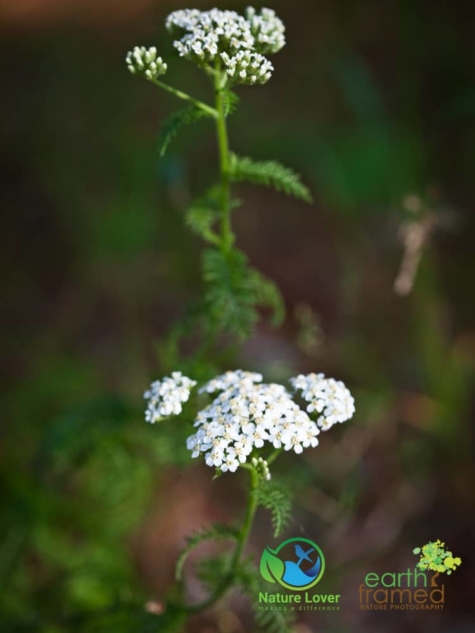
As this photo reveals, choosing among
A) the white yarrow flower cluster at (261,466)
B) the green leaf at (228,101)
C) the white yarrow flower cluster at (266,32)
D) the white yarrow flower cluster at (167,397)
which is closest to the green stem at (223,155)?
the green leaf at (228,101)

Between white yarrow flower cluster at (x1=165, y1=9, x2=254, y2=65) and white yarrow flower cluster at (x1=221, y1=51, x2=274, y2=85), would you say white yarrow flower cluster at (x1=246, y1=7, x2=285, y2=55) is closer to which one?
white yarrow flower cluster at (x1=165, y1=9, x2=254, y2=65)

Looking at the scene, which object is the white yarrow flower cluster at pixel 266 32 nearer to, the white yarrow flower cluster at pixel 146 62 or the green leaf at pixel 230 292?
the white yarrow flower cluster at pixel 146 62

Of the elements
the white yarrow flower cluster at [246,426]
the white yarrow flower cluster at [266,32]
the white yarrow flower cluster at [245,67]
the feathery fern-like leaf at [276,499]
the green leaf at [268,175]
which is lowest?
the feathery fern-like leaf at [276,499]

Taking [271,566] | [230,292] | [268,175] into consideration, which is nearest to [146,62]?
[268,175]

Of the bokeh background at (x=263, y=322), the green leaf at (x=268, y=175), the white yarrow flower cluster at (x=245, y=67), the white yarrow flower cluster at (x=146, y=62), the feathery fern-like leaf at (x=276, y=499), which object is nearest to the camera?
the feathery fern-like leaf at (x=276, y=499)

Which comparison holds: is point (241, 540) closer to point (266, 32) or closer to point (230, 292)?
point (230, 292)

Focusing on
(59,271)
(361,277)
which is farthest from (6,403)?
(361,277)

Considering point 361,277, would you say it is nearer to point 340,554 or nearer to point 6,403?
point 340,554
